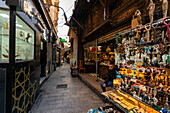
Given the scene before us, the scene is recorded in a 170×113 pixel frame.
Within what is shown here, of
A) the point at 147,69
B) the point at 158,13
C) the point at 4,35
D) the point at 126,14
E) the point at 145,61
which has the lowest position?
the point at 147,69

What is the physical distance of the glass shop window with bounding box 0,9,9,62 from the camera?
216 centimetres

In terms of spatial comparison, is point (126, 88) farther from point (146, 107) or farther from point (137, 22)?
point (137, 22)

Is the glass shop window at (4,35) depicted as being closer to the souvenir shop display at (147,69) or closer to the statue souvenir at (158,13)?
the souvenir shop display at (147,69)

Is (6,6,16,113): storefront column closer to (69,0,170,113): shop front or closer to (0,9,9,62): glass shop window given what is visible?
(0,9,9,62): glass shop window

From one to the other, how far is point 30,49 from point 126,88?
461cm

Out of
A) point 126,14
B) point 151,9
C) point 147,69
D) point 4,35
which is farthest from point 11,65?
point 126,14

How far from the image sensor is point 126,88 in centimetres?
248

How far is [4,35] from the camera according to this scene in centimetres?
225

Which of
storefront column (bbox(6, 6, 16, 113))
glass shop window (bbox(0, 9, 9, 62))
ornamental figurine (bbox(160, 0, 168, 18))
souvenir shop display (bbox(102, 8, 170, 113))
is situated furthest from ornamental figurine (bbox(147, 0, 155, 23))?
glass shop window (bbox(0, 9, 9, 62))

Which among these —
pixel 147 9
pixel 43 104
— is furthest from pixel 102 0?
pixel 43 104

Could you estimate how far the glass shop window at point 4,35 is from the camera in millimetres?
2160

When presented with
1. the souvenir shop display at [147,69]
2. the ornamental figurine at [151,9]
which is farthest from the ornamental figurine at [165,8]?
the ornamental figurine at [151,9]

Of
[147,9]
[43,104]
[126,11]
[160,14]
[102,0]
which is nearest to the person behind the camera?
[160,14]

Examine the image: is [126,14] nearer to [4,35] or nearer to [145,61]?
[145,61]
